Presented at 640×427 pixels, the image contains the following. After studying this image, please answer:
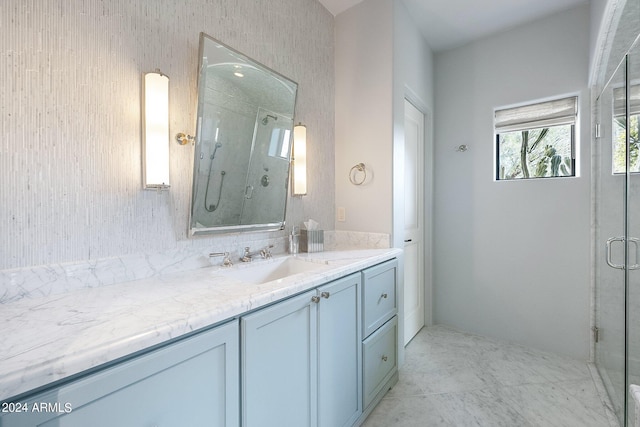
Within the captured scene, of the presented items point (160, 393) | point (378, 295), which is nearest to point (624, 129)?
point (378, 295)

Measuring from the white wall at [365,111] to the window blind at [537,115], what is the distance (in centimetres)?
137

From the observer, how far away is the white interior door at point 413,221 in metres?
2.53

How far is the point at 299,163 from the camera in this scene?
1968 millimetres

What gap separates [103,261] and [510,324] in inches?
123

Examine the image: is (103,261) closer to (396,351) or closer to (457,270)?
(396,351)

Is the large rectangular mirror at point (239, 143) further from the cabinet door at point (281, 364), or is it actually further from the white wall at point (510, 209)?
the white wall at point (510, 209)

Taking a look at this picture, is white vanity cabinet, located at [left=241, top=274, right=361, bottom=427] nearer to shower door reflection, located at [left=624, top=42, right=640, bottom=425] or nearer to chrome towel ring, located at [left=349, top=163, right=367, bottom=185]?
chrome towel ring, located at [left=349, top=163, right=367, bottom=185]

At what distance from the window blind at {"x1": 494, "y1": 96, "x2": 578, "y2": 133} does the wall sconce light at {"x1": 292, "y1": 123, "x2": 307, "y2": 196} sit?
1.98 m

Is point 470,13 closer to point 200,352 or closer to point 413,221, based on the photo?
point 413,221

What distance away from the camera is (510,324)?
2.56 metres

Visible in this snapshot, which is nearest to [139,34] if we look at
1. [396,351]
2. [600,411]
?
[396,351]

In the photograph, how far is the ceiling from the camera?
2.21 metres

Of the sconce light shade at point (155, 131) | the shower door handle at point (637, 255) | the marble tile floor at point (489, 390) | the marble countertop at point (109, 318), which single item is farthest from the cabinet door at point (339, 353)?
the shower door handle at point (637, 255)

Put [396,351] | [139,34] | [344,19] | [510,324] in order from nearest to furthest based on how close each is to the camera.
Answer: [139,34]
[396,351]
[344,19]
[510,324]
